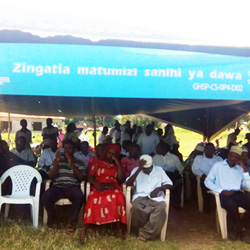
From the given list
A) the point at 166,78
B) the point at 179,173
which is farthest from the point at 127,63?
the point at 179,173

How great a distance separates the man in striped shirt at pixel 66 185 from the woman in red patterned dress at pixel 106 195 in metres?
0.20

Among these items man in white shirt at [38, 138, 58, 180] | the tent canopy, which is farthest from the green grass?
the tent canopy

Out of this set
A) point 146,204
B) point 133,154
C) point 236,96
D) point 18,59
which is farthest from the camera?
point 133,154

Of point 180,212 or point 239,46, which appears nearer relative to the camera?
point 239,46

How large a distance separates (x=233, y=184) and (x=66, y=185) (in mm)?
2235

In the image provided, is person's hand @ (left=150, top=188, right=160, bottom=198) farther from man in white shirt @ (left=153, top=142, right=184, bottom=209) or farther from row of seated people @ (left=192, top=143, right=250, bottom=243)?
man in white shirt @ (left=153, top=142, right=184, bottom=209)

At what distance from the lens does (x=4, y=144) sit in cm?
534

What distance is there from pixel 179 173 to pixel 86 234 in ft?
7.13

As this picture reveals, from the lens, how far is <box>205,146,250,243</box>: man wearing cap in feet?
13.1

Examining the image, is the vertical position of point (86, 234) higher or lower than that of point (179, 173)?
lower

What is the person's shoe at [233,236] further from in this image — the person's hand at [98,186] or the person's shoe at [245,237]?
the person's hand at [98,186]

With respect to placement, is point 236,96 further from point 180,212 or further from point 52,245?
point 52,245

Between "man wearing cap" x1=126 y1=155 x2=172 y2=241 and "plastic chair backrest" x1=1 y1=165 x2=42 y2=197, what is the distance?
1.39 m

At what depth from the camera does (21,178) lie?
453cm
